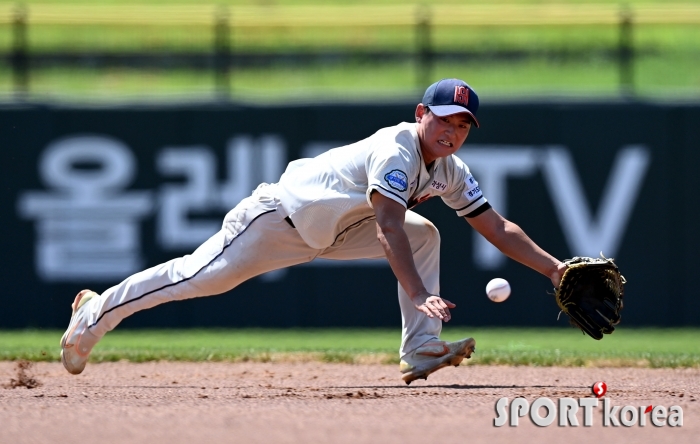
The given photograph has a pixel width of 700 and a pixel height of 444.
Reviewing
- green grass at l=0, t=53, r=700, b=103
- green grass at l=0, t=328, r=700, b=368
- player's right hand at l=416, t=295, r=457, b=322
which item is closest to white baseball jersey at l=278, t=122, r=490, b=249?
player's right hand at l=416, t=295, r=457, b=322

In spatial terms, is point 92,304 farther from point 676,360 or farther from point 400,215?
point 676,360

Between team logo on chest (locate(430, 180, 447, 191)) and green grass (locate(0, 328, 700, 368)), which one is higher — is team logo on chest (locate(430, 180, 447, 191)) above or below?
above

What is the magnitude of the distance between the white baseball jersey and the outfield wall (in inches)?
146

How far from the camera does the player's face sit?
5.05m

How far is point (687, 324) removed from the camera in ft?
30.5

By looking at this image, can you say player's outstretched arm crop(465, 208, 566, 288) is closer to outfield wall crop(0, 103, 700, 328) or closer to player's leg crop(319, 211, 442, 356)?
player's leg crop(319, 211, 442, 356)

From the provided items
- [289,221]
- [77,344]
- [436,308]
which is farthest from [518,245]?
[77,344]

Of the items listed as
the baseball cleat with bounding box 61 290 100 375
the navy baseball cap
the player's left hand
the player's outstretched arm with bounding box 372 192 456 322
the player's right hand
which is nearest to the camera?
the player's right hand

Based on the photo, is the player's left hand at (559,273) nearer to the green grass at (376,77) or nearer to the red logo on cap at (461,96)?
the red logo on cap at (461,96)

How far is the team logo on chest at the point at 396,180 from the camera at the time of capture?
495 cm

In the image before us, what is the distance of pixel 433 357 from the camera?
5367mm

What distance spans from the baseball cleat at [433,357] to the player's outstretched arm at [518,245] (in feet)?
1.88

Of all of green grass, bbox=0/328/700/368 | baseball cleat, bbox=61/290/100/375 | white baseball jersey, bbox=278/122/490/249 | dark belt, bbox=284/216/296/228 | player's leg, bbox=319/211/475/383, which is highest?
white baseball jersey, bbox=278/122/490/249

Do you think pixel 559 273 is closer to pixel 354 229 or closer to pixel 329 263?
pixel 354 229
